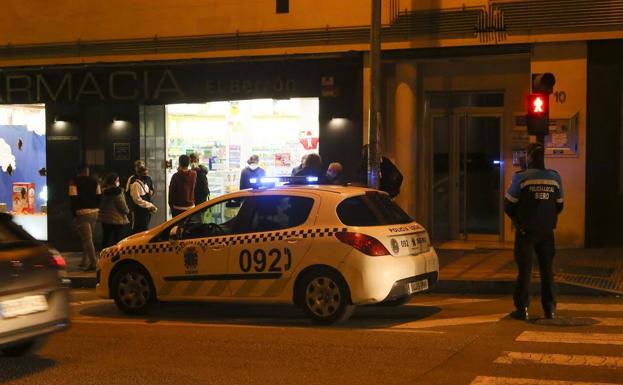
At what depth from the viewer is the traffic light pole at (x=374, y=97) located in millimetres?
13188

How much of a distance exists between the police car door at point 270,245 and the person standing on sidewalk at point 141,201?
19.2ft

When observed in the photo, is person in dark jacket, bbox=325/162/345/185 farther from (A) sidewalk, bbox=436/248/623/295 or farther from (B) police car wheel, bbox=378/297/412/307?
(B) police car wheel, bbox=378/297/412/307

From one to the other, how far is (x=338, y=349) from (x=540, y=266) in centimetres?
275

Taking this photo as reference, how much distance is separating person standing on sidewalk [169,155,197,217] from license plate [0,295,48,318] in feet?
25.4

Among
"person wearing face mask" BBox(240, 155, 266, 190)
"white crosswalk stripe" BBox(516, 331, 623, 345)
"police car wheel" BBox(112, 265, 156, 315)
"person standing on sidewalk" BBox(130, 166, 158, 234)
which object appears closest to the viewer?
"white crosswalk stripe" BBox(516, 331, 623, 345)

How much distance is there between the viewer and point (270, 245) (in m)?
9.27

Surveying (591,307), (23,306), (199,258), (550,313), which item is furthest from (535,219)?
(23,306)

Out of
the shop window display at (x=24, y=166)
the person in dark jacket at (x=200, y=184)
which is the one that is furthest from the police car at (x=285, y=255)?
the shop window display at (x=24, y=166)

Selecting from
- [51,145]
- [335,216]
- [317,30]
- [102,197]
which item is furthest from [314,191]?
[51,145]

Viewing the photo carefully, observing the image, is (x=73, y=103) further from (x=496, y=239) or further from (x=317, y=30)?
(x=496, y=239)

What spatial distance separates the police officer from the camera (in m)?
Answer: 9.04

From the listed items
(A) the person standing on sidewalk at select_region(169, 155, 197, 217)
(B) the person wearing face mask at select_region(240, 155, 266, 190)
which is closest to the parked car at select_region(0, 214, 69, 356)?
(A) the person standing on sidewalk at select_region(169, 155, 197, 217)

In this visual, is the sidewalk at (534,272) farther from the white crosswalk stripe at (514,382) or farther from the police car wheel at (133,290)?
the white crosswalk stripe at (514,382)

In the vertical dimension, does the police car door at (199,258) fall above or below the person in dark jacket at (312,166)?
below
